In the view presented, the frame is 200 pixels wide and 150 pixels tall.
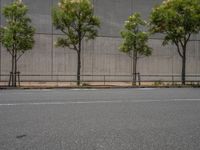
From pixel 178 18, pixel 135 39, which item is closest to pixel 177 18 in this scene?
pixel 178 18

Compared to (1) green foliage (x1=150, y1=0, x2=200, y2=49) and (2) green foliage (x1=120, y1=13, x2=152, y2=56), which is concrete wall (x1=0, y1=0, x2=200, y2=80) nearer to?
(2) green foliage (x1=120, y1=13, x2=152, y2=56)

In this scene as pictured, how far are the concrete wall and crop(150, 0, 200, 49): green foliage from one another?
28.1 ft

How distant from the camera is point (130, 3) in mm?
35000

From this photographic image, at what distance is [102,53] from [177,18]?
1042 centimetres

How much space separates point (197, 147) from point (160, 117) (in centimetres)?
316

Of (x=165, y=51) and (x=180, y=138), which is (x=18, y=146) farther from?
(x=165, y=51)

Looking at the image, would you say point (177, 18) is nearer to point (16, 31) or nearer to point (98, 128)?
point (16, 31)

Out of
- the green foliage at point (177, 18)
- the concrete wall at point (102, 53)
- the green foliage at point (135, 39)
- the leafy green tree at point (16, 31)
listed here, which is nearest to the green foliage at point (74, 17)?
the leafy green tree at point (16, 31)

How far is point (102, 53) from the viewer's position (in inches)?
1326

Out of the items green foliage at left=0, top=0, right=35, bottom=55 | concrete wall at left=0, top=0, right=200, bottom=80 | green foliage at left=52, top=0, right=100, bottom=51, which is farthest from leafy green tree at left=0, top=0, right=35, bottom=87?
concrete wall at left=0, top=0, right=200, bottom=80

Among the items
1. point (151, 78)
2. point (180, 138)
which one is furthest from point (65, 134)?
point (151, 78)

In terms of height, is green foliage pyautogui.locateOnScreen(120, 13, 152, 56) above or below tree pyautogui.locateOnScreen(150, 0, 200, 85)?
below

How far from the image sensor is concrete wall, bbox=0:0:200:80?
31.8 meters

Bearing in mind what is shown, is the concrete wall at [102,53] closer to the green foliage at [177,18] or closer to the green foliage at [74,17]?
the green foliage at [74,17]
